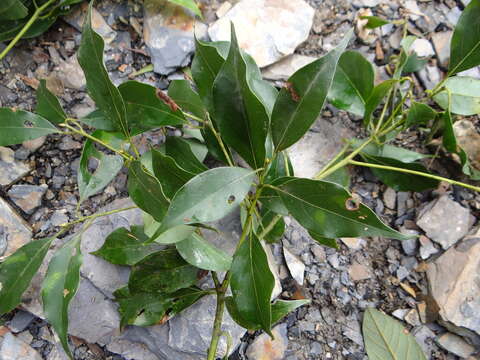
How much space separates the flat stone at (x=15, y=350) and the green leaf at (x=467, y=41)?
3.73ft

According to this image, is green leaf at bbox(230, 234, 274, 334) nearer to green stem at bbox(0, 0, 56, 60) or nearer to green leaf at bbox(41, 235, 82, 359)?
green leaf at bbox(41, 235, 82, 359)

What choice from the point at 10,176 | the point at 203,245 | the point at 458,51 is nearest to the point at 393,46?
the point at 458,51

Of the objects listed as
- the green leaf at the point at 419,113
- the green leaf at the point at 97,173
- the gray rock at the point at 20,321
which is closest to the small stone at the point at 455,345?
the green leaf at the point at 419,113

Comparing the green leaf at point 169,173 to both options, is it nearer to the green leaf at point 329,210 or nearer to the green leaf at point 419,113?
the green leaf at point 329,210

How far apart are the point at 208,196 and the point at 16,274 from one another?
0.54m

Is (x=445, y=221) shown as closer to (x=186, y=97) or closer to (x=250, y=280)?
(x=250, y=280)

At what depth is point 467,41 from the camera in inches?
39.1

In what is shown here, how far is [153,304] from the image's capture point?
101 cm

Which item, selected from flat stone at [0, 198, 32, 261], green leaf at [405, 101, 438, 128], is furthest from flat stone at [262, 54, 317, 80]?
flat stone at [0, 198, 32, 261]

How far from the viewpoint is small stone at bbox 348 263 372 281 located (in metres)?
1.17

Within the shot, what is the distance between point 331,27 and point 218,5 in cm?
34

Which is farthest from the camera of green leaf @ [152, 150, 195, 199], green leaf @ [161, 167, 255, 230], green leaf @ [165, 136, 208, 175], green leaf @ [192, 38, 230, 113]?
green leaf @ [165, 136, 208, 175]

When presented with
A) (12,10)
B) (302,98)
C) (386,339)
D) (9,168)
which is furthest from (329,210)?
(12,10)

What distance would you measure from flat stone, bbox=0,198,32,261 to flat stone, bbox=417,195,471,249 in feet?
3.22
